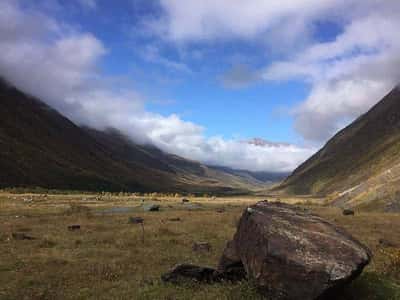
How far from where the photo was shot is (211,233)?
37.6 m

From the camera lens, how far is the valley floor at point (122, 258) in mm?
18688

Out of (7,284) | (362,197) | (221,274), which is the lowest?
(7,284)

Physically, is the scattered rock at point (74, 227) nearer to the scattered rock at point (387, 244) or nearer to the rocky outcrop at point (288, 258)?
the rocky outcrop at point (288, 258)

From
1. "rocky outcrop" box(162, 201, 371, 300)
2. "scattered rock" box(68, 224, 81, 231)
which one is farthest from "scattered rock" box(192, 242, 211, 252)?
"scattered rock" box(68, 224, 81, 231)

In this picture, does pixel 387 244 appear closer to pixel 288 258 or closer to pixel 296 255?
pixel 296 255

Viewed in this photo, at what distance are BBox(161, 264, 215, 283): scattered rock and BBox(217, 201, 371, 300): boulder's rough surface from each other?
1760 mm

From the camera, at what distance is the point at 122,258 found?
2659cm

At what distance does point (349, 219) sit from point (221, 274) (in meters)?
35.2

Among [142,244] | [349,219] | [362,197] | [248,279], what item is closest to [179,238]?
[142,244]

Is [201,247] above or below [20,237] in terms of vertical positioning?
above

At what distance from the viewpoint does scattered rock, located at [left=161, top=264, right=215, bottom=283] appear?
66.4ft

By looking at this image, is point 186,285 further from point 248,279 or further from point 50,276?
point 50,276

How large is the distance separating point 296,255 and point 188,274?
20.0 ft

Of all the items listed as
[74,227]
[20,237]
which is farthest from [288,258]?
[74,227]
